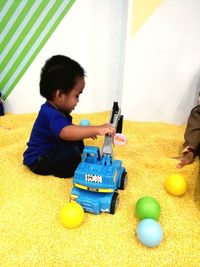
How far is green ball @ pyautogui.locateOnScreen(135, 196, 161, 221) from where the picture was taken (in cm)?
105

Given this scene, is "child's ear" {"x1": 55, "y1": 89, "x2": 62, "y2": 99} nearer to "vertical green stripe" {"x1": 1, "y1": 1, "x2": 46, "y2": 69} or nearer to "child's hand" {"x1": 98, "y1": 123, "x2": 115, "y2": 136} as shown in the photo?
"child's hand" {"x1": 98, "y1": 123, "x2": 115, "y2": 136}

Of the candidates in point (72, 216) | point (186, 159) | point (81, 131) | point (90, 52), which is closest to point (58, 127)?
point (81, 131)

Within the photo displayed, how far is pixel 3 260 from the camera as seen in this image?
0.91 metres

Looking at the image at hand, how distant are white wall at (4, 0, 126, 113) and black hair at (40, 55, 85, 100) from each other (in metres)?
0.87

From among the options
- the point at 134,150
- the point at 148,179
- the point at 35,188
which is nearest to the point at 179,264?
the point at 148,179

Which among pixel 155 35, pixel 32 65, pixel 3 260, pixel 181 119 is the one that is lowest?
pixel 3 260

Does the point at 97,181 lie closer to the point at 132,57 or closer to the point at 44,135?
the point at 44,135

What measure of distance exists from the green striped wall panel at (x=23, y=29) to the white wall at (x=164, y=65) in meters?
0.56

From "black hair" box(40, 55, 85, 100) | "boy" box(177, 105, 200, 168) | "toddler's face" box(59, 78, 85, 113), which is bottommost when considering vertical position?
"boy" box(177, 105, 200, 168)

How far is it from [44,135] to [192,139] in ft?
2.66

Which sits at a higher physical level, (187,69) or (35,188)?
(187,69)

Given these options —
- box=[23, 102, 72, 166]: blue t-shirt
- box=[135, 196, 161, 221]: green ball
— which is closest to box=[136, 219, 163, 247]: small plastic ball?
box=[135, 196, 161, 221]: green ball

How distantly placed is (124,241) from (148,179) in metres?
0.43

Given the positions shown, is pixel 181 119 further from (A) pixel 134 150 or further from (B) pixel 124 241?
(B) pixel 124 241
